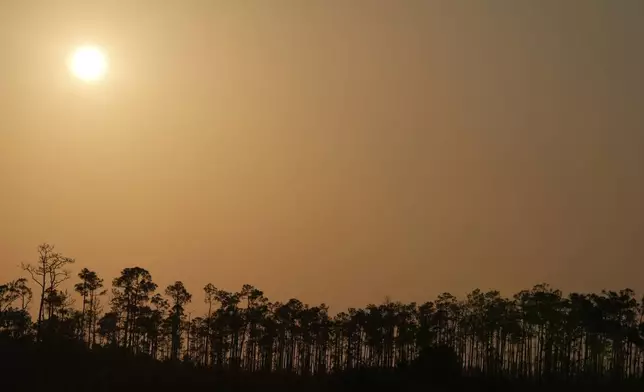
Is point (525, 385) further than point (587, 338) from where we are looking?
No

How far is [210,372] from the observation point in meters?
67.1

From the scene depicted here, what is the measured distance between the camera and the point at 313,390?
2371 inches

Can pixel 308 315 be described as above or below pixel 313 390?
above

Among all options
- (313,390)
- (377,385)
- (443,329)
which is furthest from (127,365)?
(443,329)

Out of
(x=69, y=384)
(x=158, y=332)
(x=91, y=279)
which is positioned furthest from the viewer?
(x=158, y=332)

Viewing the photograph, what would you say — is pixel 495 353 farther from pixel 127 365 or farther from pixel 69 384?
pixel 69 384

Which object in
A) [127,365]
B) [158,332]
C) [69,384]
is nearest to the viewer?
[69,384]

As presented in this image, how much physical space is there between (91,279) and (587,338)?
188ft

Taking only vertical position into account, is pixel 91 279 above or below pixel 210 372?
above

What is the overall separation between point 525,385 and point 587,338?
26.5 m

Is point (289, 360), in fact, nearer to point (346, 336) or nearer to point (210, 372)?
point (346, 336)

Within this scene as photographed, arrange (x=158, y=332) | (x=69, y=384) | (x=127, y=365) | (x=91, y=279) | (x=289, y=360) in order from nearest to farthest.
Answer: (x=69, y=384) < (x=127, y=365) < (x=91, y=279) < (x=158, y=332) < (x=289, y=360)

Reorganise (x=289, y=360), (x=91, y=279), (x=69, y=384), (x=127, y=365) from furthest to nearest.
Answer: (x=289, y=360)
(x=91, y=279)
(x=127, y=365)
(x=69, y=384)

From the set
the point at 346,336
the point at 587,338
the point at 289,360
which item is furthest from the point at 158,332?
the point at 587,338
